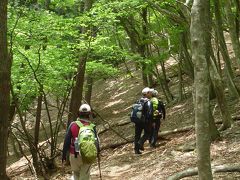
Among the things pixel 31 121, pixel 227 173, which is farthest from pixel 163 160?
pixel 31 121

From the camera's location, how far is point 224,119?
9.34 m

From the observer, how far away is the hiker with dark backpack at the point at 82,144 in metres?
6.04

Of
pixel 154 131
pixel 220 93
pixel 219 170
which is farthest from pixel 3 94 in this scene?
pixel 154 131

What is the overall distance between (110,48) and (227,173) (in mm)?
6161

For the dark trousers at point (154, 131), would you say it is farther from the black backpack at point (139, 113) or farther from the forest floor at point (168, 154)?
the black backpack at point (139, 113)

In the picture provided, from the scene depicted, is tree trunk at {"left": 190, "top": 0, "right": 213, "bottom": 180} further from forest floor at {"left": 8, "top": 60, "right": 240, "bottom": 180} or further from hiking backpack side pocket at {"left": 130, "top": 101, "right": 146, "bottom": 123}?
hiking backpack side pocket at {"left": 130, "top": 101, "right": 146, "bottom": 123}

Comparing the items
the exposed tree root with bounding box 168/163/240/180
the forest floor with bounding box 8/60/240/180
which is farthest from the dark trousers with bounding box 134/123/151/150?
the exposed tree root with bounding box 168/163/240/180

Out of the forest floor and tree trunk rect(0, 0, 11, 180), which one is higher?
tree trunk rect(0, 0, 11, 180)

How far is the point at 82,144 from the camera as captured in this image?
604 centimetres

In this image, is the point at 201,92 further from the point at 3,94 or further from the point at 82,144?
the point at 3,94

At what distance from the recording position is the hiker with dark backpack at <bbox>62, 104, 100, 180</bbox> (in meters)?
6.04

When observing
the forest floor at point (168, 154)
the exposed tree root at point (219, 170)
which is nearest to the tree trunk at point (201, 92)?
the forest floor at point (168, 154)

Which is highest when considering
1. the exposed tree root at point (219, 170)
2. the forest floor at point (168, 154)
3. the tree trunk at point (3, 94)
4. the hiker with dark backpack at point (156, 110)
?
the tree trunk at point (3, 94)

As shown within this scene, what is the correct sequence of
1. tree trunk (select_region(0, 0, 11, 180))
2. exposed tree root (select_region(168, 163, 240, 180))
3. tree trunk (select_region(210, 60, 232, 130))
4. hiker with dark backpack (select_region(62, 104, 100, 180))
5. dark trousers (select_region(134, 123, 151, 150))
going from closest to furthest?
tree trunk (select_region(0, 0, 11, 180)) → hiker with dark backpack (select_region(62, 104, 100, 180)) → exposed tree root (select_region(168, 163, 240, 180)) → tree trunk (select_region(210, 60, 232, 130)) → dark trousers (select_region(134, 123, 151, 150))
